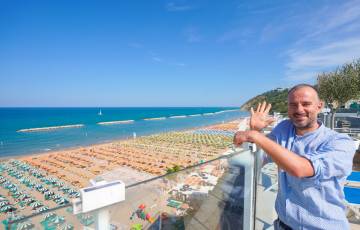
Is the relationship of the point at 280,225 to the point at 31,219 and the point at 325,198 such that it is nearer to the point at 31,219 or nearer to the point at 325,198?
the point at 325,198

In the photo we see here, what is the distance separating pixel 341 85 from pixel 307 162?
14983mm

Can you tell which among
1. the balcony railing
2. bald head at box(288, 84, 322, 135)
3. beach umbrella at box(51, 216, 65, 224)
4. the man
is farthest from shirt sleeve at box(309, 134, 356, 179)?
beach umbrella at box(51, 216, 65, 224)

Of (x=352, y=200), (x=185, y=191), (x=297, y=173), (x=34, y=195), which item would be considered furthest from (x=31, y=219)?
(x=34, y=195)

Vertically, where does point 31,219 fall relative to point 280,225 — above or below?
above

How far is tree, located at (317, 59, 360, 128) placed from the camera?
1328cm

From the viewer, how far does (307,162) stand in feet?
3.56

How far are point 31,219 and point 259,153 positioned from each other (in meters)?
1.57

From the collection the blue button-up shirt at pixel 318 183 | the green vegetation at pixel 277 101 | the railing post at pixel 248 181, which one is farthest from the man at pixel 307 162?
the railing post at pixel 248 181

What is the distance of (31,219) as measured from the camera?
3.13 feet

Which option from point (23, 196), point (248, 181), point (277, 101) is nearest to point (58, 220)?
point (248, 181)

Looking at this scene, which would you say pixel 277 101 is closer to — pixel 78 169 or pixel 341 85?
pixel 341 85

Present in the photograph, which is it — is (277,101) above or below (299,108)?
above

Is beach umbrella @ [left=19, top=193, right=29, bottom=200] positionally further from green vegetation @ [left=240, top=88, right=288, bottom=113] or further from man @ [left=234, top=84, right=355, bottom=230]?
man @ [left=234, top=84, right=355, bottom=230]

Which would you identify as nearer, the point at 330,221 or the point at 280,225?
the point at 330,221
